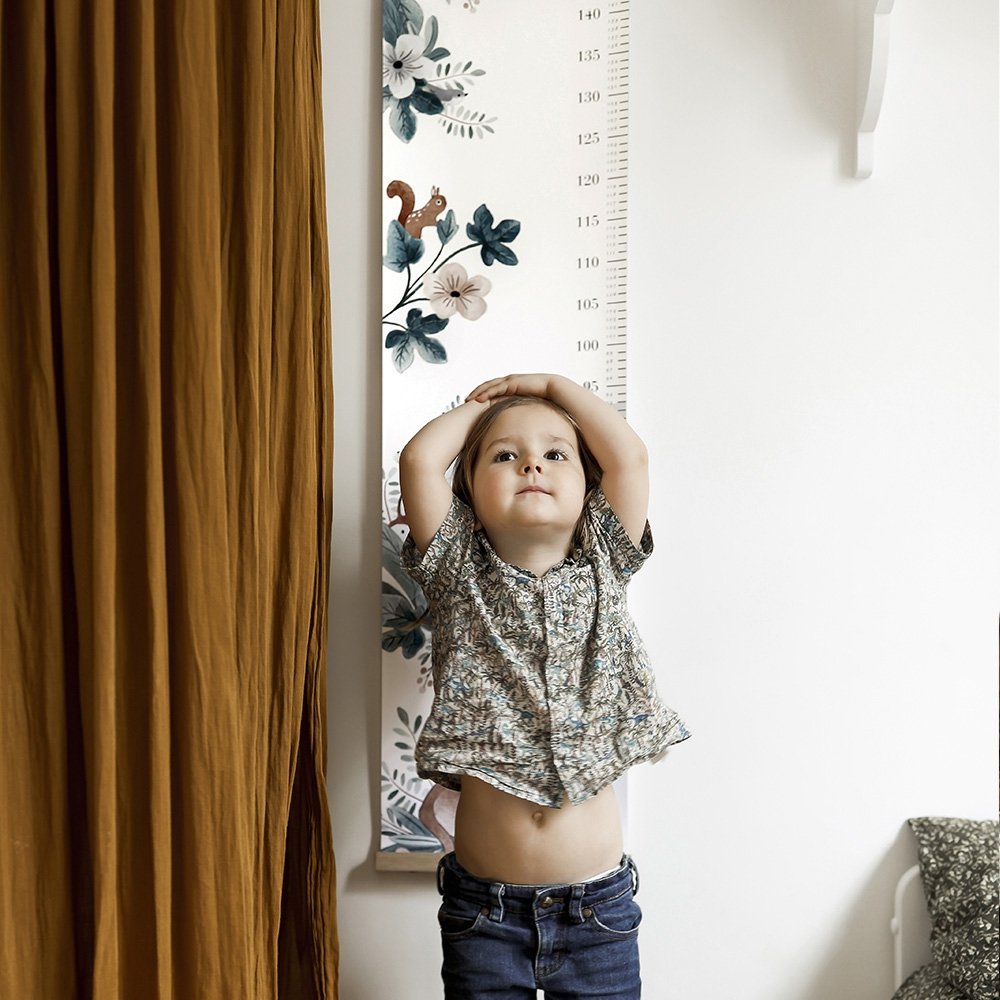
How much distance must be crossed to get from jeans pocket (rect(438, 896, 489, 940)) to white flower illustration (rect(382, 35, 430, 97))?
1.10 meters

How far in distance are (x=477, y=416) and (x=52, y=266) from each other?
0.57 meters

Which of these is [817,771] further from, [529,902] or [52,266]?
[52,266]

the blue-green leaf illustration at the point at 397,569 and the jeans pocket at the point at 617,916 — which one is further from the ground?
the blue-green leaf illustration at the point at 397,569

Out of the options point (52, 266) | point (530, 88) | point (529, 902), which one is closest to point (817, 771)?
point (529, 902)

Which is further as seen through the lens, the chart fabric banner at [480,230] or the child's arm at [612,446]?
the chart fabric banner at [480,230]

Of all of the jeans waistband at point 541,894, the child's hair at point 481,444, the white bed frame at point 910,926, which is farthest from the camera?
the white bed frame at point 910,926

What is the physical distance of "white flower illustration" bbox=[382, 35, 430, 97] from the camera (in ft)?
5.03

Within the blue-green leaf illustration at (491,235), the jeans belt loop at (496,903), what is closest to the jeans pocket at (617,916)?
the jeans belt loop at (496,903)

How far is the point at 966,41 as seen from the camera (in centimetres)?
149

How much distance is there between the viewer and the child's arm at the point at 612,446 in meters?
1.30

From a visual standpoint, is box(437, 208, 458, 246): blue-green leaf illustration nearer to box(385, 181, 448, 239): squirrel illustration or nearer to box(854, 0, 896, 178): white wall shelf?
box(385, 181, 448, 239): squirrel illustration

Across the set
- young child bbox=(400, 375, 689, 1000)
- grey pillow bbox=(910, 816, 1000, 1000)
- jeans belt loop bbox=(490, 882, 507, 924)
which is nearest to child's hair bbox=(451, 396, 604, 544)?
young child bbox=(400, 375, 689, 1000)

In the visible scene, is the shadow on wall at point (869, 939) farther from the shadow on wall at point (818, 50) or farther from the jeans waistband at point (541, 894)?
the shadow on wall at point (818, 50)

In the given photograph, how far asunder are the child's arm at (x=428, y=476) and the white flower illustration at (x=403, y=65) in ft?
1.82
